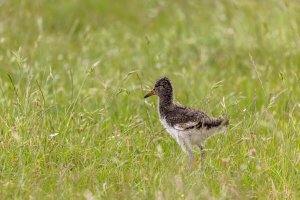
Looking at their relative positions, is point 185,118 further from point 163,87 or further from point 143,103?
point 143,103

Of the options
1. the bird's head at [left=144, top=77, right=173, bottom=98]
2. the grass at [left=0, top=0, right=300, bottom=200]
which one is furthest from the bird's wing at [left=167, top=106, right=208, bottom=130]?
Result: the bird's head at [left=144, top=77, right=173, bottom=98]

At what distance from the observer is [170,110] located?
7676 millimetres

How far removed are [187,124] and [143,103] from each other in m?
2.02

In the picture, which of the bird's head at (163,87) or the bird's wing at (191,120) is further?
the bird's head at (163,87)

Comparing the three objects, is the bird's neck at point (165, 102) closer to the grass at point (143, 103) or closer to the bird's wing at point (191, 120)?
the grass at point (143, 103)

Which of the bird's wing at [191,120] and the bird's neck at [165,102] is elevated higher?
the bird's wing at [191,120]

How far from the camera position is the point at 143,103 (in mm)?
9156

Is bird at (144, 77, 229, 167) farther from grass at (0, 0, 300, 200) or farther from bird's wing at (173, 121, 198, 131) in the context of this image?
grass at (0, 0, 300, 200)

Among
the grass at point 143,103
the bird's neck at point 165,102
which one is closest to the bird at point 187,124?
the bird's neck at point 165,102

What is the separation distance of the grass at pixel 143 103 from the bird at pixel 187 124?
15 cm

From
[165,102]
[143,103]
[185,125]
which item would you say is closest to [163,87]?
[165,102]

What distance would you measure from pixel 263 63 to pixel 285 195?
4885mm

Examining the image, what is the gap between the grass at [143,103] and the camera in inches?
262

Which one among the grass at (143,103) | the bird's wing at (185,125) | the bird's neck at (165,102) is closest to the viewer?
the grass at (143,103)
